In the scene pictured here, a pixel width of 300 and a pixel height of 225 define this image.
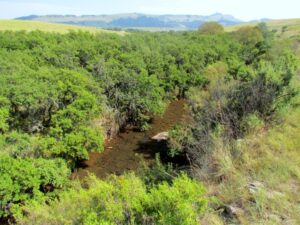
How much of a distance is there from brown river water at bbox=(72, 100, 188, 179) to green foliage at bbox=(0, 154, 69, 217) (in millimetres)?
5060

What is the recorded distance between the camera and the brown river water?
24.2 meters

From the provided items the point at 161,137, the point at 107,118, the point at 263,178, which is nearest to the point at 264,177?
the point at 263,178

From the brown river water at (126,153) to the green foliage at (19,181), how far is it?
16.6 ft

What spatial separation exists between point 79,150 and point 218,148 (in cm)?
1215

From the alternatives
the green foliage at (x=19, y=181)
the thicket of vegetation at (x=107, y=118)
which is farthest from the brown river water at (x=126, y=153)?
the green foliage at (x=19, y=181)

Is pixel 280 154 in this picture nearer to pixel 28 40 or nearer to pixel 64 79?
pixel 64 79

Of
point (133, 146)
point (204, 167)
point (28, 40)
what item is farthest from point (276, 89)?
point (28, 40)

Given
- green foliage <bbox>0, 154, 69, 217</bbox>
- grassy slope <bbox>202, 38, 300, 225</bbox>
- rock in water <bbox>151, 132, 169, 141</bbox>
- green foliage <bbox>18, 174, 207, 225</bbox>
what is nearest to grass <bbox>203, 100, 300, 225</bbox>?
grassy slope <bbox>202, 38, 300, 225</bbox>

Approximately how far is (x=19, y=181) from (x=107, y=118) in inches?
578

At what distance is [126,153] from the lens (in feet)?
89.3

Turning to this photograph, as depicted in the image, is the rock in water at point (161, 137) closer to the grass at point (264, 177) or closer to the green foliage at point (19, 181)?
the green foliage at point (19, 181)

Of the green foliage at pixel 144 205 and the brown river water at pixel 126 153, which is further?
the brown river water at pixel 126 153

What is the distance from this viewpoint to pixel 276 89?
16.3 metres

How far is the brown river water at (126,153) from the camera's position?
79.4ft
